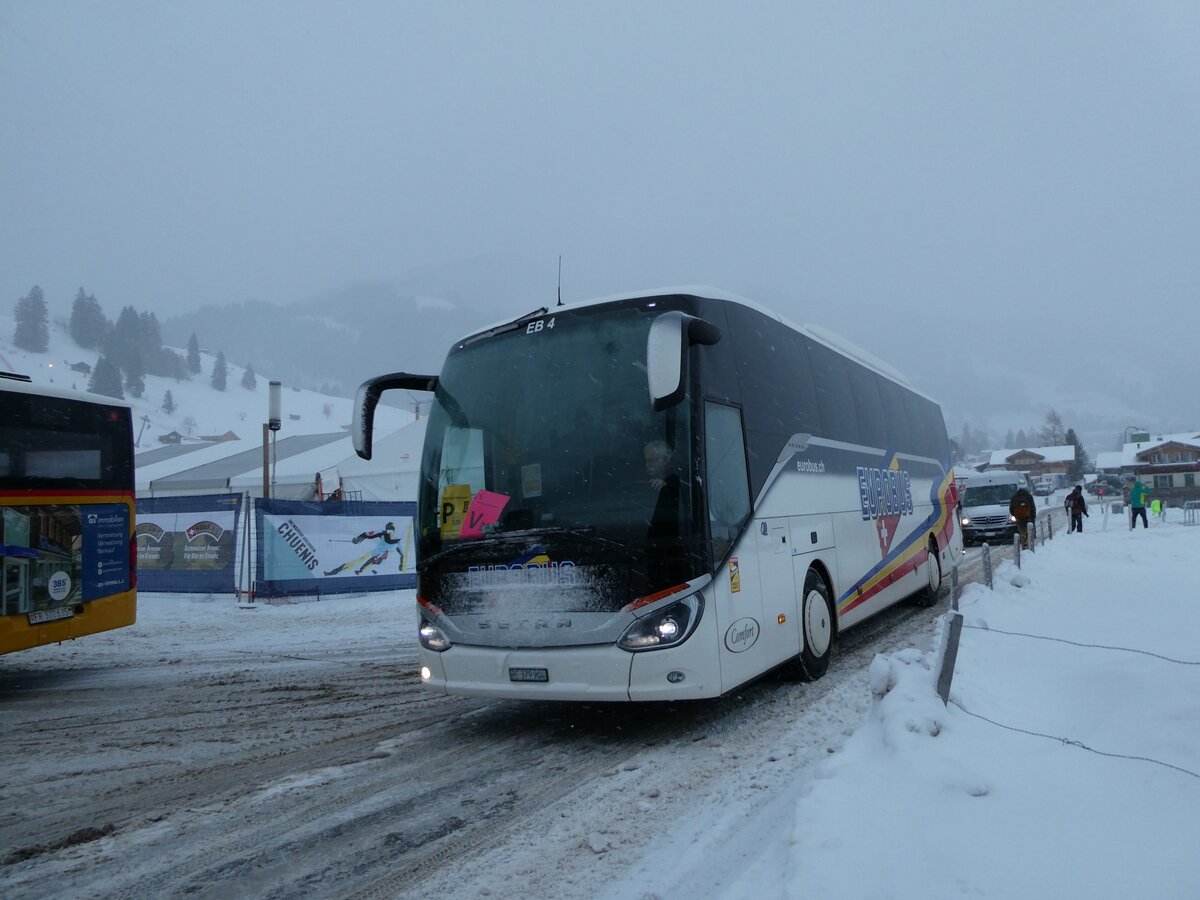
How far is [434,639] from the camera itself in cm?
583

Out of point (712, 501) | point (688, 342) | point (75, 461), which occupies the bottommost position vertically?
point (712, 501)

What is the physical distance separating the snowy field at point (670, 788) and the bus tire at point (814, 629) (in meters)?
0.21

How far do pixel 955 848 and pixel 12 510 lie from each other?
9215 millimetres

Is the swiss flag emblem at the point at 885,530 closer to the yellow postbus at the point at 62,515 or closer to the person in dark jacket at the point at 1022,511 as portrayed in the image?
the yellow postbus at the point at 62,515

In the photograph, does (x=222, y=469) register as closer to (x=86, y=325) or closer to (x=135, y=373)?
(x=135, y=373)

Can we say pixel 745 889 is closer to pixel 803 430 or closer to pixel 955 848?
pixel 955 848

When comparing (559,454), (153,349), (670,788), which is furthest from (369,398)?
(153,349)

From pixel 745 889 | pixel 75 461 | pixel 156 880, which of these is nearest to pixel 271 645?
pixel 75 461

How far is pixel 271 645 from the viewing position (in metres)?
11.3

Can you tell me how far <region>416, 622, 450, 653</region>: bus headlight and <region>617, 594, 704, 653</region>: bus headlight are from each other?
1.51 m

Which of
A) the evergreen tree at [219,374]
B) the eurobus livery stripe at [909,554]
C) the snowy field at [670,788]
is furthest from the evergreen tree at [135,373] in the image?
the eurobus livery stripe at [909,554]

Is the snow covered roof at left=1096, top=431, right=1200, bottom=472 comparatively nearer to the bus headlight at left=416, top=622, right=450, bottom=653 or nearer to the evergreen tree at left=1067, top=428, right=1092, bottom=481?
the evergreen tree at left=1067, top=428, right=1092, bottom=481

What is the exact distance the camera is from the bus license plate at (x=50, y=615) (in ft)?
26.6

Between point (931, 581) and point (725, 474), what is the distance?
796cm
